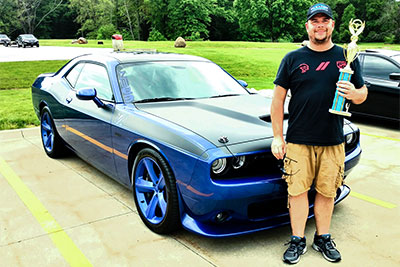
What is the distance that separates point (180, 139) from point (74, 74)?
2.73m

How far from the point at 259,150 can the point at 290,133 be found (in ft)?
0.85

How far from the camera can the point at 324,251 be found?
2.85m

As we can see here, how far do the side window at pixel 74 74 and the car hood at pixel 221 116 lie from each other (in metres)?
1.66

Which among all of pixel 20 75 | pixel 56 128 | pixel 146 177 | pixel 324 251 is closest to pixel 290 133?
pixel 324 251

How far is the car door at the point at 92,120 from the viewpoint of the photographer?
3.87m

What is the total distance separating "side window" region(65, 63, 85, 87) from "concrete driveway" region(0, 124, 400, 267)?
3.78 feet

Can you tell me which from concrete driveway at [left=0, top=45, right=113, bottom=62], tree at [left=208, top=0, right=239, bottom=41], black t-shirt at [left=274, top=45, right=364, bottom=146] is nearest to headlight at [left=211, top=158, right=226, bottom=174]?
black t-shirt at [left=274, top=45, right=364, bottom=146]

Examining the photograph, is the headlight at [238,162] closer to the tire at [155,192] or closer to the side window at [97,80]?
the tire at [155,192]

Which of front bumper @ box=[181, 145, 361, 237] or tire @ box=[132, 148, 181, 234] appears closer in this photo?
front bumper @ box=[181, 145, 361, 237]

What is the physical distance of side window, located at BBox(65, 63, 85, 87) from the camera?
493 cm

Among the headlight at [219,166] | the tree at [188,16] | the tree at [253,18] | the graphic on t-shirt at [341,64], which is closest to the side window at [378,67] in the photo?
the graphic on t-shirt at [341,64]

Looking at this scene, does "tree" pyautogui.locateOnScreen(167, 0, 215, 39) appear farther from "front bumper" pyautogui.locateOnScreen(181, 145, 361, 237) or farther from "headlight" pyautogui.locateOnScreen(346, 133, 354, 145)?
"front bumper" pyautogui.locateOnScreen(181, 145, 361, 237)

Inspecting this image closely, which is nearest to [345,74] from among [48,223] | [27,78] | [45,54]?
[48,223]

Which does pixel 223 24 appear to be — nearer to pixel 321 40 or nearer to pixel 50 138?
pixel 50 138
